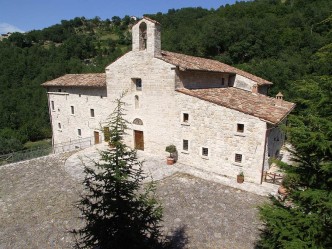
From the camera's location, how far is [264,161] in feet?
47.3

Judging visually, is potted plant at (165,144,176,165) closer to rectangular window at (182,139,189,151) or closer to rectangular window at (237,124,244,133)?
rectangular window at (182,139,189,151)

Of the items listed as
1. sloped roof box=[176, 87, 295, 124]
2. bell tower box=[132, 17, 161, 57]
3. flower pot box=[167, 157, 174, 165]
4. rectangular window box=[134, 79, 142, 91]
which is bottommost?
flower pot box=[167, 157, 174, 165]

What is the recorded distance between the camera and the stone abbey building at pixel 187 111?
1457cm

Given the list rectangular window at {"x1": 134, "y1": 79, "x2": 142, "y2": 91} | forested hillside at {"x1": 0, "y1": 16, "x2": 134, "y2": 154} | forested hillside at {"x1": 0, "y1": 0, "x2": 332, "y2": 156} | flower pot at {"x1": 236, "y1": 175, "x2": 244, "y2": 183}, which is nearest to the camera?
flower pot at {"x1": 236, "y1": 175, "x2": 244, "y2": 183}

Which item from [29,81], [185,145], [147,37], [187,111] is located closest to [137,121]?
[185,145]

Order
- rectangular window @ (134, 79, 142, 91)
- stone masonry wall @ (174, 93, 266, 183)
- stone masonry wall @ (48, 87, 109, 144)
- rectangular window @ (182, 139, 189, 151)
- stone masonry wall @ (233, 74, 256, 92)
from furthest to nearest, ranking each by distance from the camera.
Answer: stone masonry wall @ (233, 74, 256, 92) → stone masonry wall @ (48, 87, 109, 144) → rectangular window @ (134, 79, 142, 91) → rectangular window @ (182, 139, 189, 151) → stone masonry wall @ (174, 93, 266, 183)

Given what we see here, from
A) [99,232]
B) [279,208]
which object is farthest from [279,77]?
[99,232]

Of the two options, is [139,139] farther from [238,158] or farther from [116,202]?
[116,202]

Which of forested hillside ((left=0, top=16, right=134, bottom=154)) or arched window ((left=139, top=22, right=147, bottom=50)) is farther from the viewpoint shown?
forested hillside ((left=0, top=16, right=134, bottom=154))

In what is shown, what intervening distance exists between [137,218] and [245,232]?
5563 mm

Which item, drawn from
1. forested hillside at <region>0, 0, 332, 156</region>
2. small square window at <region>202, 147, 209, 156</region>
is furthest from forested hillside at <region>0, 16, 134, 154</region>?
small square window at <region>202, 147, 209, 156</region>

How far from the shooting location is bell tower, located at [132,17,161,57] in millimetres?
16922

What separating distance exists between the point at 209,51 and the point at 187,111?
135 feet

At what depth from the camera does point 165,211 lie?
39.6 feet
